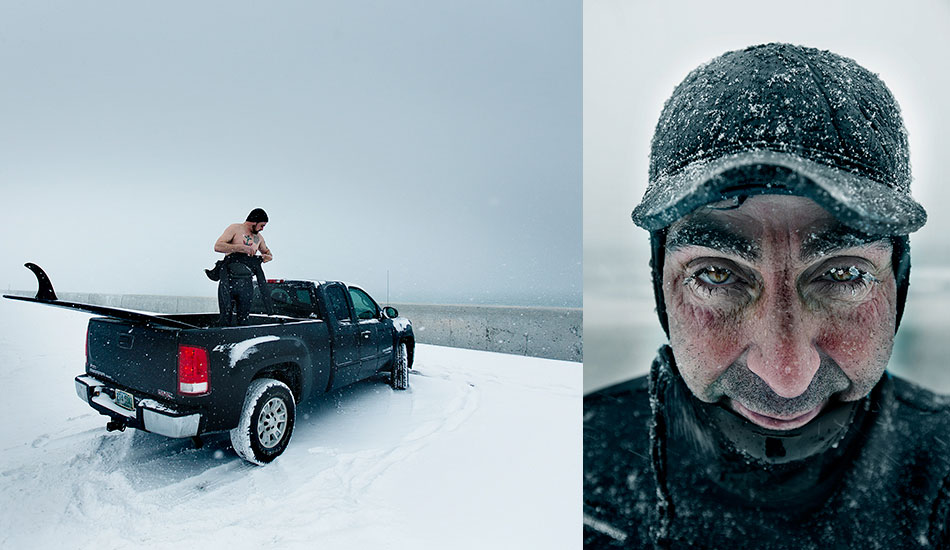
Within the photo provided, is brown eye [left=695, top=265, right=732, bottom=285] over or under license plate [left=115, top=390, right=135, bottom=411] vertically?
over

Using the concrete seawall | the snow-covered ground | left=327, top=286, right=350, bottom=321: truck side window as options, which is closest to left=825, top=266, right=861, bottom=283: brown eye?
the snow-covered ground

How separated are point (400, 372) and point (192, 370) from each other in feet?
8.25

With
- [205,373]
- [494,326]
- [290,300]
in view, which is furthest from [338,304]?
[494,326]

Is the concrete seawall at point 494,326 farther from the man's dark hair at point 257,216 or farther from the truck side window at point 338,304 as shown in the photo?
the man's dark hair at point 257,216

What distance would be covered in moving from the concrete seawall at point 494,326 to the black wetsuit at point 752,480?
17.2ft

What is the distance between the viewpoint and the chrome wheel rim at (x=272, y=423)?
10.6ft

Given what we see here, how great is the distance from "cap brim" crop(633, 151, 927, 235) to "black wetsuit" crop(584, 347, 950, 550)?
0.54 m

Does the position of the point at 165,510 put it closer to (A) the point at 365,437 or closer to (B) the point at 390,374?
(A) the point at 365,437

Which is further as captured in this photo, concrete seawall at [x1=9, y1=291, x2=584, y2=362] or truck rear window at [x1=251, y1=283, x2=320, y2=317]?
concrete seawall at [x1=9, y1=291, x2=584, y2=362]

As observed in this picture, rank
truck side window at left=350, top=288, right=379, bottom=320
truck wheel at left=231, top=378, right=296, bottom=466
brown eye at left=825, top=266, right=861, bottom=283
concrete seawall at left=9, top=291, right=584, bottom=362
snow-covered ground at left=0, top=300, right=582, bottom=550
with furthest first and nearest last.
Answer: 1. concrete seawall at left=9, top=291, right=584, bottom=362
2. truck side window at left=350, top=288, right=379, bottom=320
3. truck wheel at left=231, top=378, right=296, bottom=466
4. snow-covered ground at left=0, top=300, right=582, bottom=550
5. brown eye at left=825, top=266, right=861, bottom=283

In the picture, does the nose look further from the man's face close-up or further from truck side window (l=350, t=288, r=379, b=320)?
truck side window (l=350, t=288, r=379, b=320)

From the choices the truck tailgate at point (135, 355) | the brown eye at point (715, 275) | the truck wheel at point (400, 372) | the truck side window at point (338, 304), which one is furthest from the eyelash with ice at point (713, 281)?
the truck wheel at point (400, 372)

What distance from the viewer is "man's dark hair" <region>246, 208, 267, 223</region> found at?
360cm

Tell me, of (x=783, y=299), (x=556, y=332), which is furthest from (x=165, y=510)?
(x=556, y=332)
